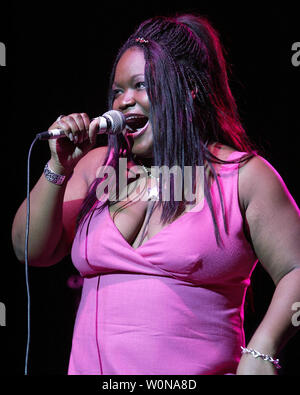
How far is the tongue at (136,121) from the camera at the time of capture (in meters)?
1.38

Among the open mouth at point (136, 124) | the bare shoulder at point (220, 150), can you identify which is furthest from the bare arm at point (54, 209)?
the bare shoulder at point (220, 150)

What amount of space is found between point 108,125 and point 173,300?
0.45 metres

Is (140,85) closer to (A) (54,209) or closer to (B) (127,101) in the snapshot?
(B) (127,101)

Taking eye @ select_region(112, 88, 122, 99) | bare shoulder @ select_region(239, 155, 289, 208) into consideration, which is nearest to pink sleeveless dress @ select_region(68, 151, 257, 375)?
bare shoulder @ select_region(239, 155, 289, 208)

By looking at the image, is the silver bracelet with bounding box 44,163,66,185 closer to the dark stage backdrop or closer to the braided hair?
the braided hair

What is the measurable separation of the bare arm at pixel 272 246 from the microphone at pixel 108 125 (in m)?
0.32

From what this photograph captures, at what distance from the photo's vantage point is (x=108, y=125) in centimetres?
130

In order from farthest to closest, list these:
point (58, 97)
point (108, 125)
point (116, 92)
Answer: point (58, 97) → point (116, 92) → point (108, 125)

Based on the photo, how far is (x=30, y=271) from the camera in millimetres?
2131

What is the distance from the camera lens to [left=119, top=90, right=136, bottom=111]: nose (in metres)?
1.38

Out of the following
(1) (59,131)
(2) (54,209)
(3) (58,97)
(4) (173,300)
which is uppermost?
(1) (59,131)

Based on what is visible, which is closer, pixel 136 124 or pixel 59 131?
pixel 59 131

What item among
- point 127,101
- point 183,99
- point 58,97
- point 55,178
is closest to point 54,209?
point 55,178
